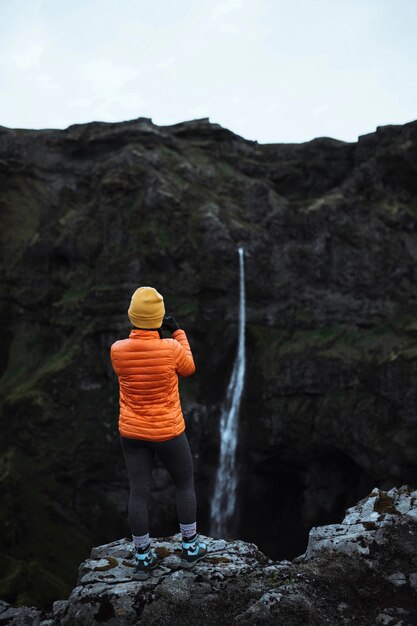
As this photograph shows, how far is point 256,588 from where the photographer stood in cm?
654

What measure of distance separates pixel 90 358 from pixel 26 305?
8.47m

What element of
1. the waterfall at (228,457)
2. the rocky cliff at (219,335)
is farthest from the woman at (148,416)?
the waterfall at (228,457)

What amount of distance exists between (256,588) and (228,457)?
27856 mm

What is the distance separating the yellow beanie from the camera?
22.5 feet

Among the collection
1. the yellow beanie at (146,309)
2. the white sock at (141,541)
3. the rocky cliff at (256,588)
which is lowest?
the rocky cliff at (256,588)

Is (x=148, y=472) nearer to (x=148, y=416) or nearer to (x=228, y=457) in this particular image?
(x=148, y=416)

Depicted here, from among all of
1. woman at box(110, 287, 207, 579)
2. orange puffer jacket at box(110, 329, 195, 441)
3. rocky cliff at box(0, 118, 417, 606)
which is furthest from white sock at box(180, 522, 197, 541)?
rocky cliff at box(0, 118, 417, 606)

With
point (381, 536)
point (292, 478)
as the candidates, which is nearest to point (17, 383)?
point (292, 478)

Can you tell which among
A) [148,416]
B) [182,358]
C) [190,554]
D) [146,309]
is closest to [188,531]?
[190,554]

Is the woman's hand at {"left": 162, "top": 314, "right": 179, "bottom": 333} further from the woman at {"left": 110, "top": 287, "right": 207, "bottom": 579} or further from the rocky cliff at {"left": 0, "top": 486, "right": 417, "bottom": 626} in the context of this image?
the rocky cliff at {"left": 0, "top": 486, "right": 417, "bottom": 626}

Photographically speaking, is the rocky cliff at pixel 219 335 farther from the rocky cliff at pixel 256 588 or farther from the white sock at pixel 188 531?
the white sock at pixel 188 531

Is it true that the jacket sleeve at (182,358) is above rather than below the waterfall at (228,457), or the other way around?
above

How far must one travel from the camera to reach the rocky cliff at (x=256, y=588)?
6051mm

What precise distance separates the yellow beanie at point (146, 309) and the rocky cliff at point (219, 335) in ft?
86.7
